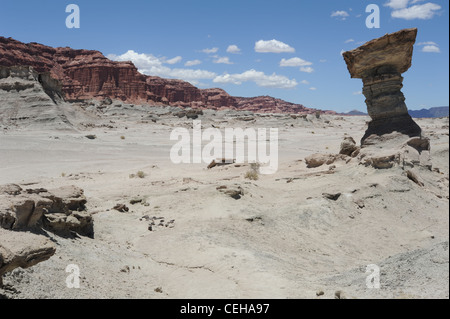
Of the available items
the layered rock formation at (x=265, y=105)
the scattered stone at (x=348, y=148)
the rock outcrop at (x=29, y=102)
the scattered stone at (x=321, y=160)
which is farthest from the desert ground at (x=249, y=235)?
the layered rock formation at (x=265, y=105)

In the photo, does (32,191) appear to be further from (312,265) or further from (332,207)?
(332,207)

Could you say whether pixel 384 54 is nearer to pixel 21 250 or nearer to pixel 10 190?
pixel 10 190

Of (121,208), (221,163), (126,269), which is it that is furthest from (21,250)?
(221,163)

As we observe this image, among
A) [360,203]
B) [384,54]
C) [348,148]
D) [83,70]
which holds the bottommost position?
[360,203]

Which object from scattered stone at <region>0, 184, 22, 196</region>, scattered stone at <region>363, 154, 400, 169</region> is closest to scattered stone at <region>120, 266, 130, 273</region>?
scattered stone at <region>0, 184, 22, 196</region>

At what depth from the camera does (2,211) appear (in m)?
5.77

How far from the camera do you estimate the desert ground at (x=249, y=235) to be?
5.53 m

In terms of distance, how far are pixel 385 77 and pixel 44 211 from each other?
44.3 feet

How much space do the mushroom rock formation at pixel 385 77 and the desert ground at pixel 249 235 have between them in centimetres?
190

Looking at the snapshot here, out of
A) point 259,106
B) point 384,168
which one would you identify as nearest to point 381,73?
point 384,168

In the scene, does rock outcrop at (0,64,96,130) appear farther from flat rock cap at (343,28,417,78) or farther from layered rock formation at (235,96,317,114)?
layered rock formation at (235,96,317,114)

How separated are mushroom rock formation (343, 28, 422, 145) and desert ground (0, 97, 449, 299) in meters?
1.90

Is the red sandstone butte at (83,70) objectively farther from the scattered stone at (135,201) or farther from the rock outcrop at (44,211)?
the rock outcrop at (44,211)

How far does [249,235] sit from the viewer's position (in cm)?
941
